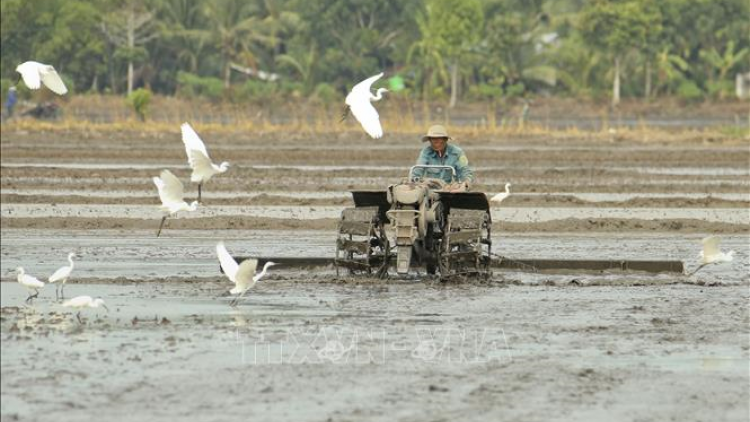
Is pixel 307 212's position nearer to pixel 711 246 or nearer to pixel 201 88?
pixel 711 246

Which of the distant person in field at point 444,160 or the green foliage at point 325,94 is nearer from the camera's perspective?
the distant person in field at point 444,160

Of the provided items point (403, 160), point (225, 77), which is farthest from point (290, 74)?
point (403, 160)

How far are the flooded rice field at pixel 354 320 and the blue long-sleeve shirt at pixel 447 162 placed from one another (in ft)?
3.33

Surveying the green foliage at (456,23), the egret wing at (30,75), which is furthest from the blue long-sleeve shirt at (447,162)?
the green foliage at (456,23)

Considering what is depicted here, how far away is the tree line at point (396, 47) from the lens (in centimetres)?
5841

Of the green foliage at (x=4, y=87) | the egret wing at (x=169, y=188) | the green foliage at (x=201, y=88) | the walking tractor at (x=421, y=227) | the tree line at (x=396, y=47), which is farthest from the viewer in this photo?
the green foliage at (x=201, y=88)

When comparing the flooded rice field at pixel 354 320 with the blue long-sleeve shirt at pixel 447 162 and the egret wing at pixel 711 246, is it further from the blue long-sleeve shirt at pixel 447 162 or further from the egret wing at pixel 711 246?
the blue long-sleeve shirt at pixel 447 162

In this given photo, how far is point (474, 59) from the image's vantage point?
2409 inches

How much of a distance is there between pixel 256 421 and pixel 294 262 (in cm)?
716

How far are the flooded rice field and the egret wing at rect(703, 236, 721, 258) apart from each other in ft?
1.28

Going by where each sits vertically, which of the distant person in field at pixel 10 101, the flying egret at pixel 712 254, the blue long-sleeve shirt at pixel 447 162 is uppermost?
the blue long-sleeve shirt at pixel 447 162

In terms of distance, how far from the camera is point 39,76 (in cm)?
1608

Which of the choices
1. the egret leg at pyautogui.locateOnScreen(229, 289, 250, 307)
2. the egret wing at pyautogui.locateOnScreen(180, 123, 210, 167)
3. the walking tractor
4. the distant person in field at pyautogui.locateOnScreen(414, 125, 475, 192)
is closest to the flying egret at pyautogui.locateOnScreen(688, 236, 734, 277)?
the walking tractor

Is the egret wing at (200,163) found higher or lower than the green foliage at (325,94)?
higher
